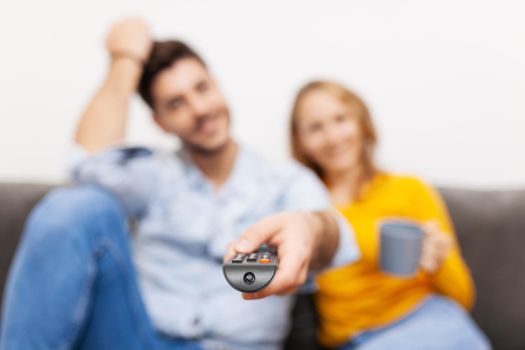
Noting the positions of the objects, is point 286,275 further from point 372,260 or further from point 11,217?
point 11,217

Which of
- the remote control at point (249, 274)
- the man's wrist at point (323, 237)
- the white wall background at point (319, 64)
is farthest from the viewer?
the white wall background at point (319, 64)

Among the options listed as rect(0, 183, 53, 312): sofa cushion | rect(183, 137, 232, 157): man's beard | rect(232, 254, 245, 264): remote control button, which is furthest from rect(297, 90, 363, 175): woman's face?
rect(0, 183, 53, 312): sofa cushion

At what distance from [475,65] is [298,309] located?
3.11 feet

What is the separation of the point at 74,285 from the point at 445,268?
82 cm

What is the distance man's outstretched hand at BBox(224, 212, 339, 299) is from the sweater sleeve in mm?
507

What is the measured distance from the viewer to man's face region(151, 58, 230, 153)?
955 mm

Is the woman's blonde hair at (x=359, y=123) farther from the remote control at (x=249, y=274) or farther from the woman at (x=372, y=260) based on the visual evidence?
the remote control at (x=249, y=274)

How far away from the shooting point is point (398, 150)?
1351 millimetres

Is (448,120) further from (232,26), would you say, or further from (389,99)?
(232,26)

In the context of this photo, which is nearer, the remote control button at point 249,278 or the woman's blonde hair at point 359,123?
the remote control button at point 249,278

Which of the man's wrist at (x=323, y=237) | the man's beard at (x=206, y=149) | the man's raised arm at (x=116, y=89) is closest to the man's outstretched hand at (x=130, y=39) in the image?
the man's raised arm at (x=116, y=89)

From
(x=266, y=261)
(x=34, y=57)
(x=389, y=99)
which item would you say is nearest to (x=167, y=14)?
(x=34, y=57)

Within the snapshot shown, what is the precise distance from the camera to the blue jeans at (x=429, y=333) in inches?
33.9

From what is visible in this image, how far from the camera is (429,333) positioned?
2.91 ft
